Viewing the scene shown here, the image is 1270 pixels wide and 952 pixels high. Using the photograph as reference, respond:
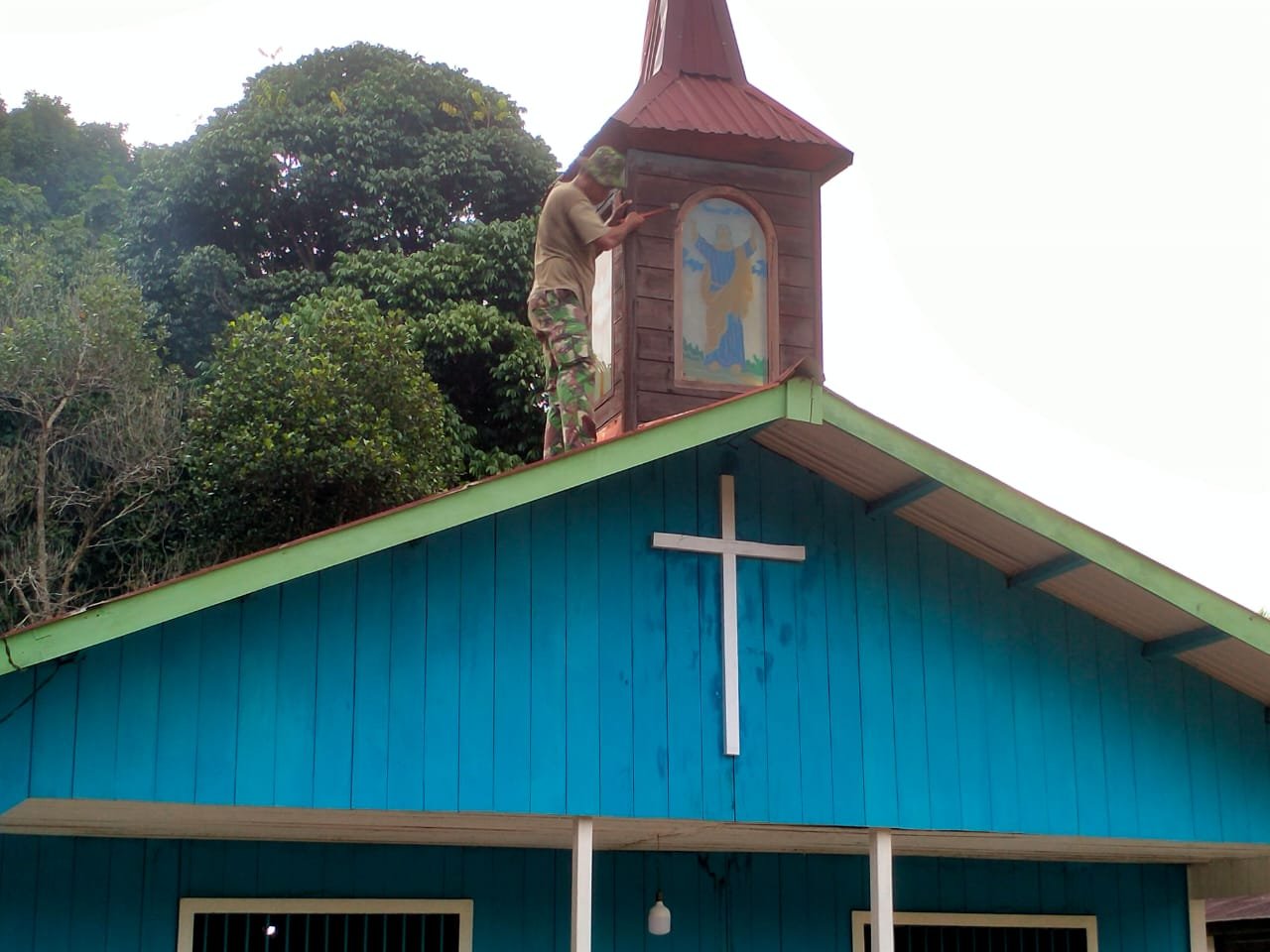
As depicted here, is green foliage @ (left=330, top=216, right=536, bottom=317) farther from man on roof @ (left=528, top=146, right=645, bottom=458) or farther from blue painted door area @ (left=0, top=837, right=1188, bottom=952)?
blue painted door area @ (left=0, top=837, right=1188, bottom=952)

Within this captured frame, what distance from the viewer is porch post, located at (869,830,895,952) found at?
9.14 meters

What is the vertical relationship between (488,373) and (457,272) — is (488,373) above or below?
below

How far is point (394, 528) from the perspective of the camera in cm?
821

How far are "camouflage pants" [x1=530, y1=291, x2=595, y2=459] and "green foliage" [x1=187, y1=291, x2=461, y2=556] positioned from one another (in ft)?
42.1

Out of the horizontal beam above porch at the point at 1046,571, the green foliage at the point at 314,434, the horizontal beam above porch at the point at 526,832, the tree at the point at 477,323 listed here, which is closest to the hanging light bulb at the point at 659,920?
the horizontal beam above porch at the point at 526,832

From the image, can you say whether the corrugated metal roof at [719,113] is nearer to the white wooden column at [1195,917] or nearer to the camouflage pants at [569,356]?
the camouflage pants at [569,356]

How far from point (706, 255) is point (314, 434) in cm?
1299

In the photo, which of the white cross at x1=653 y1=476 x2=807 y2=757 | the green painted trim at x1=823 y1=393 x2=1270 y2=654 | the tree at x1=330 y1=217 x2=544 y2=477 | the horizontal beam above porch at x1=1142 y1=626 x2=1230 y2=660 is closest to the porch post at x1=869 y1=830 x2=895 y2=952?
the white cross at x1=653 y1=476 x2=807 y2=757

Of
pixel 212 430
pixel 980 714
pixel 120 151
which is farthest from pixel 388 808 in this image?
pixel 120 151

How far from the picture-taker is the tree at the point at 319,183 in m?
31.3

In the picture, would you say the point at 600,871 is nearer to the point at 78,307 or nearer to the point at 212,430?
the point at 212,430

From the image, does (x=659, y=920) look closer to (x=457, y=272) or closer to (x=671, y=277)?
(x=671, y=277)

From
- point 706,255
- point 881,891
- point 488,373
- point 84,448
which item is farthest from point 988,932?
point 84,448

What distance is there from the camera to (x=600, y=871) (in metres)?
10.7
